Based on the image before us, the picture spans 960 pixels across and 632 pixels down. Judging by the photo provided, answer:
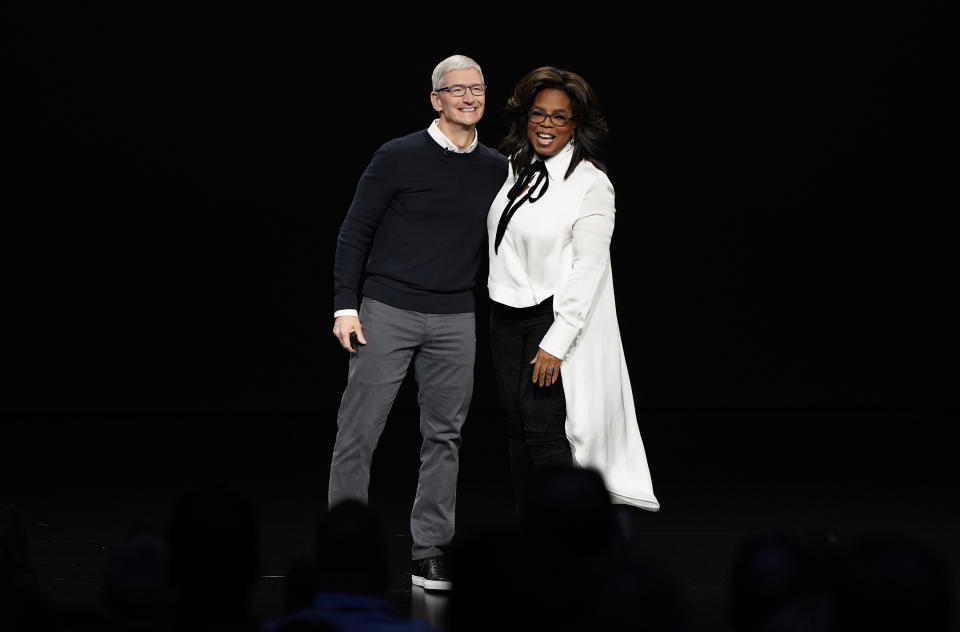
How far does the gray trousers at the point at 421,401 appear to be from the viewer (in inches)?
128

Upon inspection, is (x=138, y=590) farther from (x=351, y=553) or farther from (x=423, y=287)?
(x=423, y=287)

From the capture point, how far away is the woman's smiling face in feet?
10.1

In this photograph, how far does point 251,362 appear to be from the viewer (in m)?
7.62

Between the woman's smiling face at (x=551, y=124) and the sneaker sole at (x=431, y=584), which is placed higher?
the woman's smiling face at (x=551, y=124)

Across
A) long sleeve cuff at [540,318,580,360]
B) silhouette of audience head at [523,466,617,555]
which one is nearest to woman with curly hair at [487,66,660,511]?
long sleeve cuff at [540,318,580,360]

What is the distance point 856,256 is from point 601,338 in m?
4.73

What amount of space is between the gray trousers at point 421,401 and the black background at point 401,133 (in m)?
4.14

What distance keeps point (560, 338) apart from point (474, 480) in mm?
2263

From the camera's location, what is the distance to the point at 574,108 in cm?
309

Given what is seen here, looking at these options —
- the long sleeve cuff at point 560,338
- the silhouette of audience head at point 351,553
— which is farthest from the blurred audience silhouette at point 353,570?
the long sleeve cuff at point 560,338

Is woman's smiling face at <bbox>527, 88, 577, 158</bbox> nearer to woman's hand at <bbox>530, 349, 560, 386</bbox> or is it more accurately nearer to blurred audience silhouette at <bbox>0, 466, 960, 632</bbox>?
woman's hand at <bbox>530, 349, 560, 386</bbox>

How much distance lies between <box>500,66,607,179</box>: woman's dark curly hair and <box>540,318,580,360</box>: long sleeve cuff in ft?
1.16

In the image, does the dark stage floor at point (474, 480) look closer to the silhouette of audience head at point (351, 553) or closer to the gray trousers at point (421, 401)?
the gray trousers at point (421, 401)

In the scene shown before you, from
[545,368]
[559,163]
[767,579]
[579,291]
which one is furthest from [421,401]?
[767,579]
